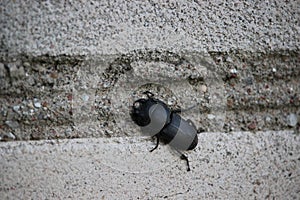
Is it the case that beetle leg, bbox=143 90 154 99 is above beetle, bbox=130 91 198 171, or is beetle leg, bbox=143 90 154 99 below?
above

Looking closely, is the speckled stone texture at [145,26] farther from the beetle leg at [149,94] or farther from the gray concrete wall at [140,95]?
the beetle leg at [149,94]

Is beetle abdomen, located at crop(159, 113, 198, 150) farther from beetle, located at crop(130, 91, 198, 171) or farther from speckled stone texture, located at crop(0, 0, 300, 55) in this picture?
speckled stone texture, located at crop(0, 0, 300, 55)

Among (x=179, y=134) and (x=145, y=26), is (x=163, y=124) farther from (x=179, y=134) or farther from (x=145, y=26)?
(x=145, y=26)

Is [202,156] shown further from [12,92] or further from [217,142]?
[12,92]

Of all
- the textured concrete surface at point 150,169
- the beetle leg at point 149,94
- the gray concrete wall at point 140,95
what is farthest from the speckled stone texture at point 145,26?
the textured concrete surface at point 150,169

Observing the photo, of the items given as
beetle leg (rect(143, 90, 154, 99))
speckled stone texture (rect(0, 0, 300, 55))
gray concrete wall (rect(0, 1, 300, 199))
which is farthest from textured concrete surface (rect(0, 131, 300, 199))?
speckled stone texture (rect(0, 0, 300, 55))

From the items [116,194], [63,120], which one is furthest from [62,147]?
[116,194]

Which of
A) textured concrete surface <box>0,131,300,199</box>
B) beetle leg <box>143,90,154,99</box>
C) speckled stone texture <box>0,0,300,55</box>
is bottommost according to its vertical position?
textured concrete surface <box>0,131,300,199</box>
